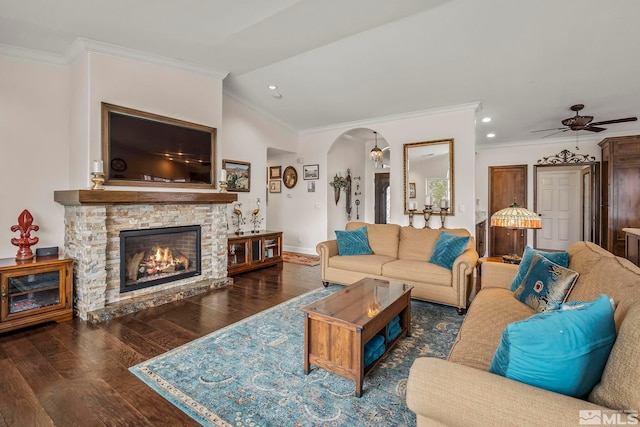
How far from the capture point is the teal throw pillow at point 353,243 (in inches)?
174

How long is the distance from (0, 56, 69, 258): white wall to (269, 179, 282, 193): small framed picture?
13.8ft

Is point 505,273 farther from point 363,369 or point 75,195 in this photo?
point 75,195

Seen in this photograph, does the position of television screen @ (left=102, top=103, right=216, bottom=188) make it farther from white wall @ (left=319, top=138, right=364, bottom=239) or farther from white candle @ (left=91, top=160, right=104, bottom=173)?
white wall @ (left=319, top=138, right=364, bottom=239)

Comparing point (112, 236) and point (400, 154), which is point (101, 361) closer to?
point (112, 236)

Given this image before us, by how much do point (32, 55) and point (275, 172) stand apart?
457 cm

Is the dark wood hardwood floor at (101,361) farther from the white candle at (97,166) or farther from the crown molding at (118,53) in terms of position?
the crown molding at (118,53)

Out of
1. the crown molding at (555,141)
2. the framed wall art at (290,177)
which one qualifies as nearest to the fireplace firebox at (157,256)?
the framed wall art at (290,177)

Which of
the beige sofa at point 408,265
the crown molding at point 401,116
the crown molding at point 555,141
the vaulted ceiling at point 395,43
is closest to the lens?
the vaulted ceiling at point 395,43

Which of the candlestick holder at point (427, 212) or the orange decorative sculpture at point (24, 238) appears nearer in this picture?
the orange decorative sculpture at point (24, 238)

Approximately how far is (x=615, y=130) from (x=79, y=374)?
27.4 ft

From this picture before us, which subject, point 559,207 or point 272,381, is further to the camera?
point 559,207

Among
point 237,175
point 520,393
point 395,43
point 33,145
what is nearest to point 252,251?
point 237,175

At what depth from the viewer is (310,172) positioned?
22.3 ft
